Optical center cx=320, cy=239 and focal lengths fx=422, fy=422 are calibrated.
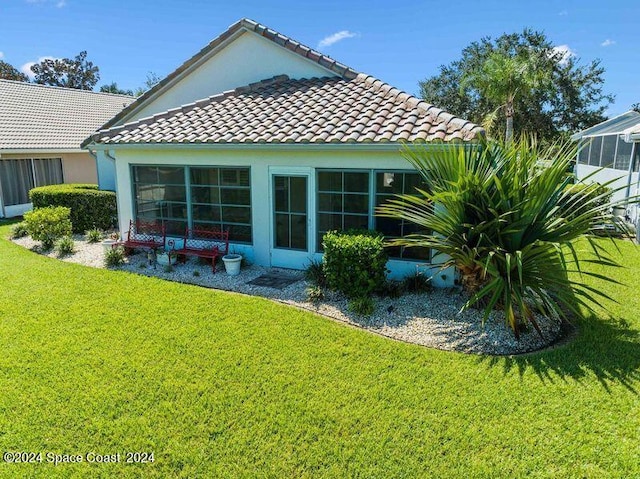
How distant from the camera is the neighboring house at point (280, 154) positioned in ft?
30.5

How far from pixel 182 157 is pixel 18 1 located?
18144mm

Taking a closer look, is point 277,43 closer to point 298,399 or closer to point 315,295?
point 315,295

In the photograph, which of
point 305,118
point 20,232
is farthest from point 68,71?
point 305,118

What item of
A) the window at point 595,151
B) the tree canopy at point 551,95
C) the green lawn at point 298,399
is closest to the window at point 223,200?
the green lawn at point 298,399

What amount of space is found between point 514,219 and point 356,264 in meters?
3.01

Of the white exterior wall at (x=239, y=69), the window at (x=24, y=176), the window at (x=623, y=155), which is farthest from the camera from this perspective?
the window at (x=24, y=176)

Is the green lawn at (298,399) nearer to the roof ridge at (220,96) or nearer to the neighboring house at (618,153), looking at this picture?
the roof ridge at (220,96)

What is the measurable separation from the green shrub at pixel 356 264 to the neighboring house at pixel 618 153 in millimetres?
10381

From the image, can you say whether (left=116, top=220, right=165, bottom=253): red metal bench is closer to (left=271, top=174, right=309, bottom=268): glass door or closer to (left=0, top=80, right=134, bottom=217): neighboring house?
(left=271, top=174, right=309, bottom=268): glass door

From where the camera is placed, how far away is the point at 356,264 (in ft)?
27.4

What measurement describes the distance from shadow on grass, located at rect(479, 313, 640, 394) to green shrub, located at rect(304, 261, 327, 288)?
389cm

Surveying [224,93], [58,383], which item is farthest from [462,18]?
[58,383]

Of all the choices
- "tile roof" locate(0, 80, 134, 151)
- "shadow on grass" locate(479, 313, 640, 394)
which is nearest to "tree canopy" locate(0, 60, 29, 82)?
"tile roof" locate(0, 80, 134, 151)

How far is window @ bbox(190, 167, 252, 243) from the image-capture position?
1082cm
